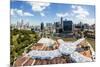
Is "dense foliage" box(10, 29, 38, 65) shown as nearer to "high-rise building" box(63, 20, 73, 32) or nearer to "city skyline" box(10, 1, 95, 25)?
"city skyline" box(10, 1, 95, 25)

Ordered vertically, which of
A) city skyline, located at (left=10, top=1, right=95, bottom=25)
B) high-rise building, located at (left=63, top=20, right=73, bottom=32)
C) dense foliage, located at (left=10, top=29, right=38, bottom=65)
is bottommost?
dense foliage, located at (left=10, top=29, right=38, bottom=65)

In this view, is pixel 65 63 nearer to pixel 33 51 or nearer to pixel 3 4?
pixel 33 51

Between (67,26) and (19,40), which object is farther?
(67,26)

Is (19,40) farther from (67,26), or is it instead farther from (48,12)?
(67,26)

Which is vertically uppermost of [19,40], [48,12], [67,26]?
[48,12]

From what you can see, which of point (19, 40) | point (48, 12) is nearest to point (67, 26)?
point (48, 12)

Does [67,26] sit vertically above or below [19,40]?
above

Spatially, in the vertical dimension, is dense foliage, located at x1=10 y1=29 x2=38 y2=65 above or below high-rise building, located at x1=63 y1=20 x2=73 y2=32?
below

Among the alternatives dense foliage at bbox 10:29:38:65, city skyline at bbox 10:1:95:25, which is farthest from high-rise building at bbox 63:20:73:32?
dense foliage at bbox 10:29:38:65
